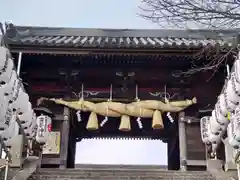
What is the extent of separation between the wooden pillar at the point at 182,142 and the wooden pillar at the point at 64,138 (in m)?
2.60

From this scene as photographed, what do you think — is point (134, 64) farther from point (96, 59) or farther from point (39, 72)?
point (39, 72)

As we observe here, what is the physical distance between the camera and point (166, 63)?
1097 cm

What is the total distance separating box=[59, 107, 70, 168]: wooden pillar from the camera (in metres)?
10.4

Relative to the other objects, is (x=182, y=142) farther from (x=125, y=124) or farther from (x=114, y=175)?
(x=114, y=175)

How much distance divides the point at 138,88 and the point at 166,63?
0.93 meters

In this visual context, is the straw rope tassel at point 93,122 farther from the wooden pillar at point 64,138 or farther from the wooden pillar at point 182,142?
the wooden pillar at point 182,142

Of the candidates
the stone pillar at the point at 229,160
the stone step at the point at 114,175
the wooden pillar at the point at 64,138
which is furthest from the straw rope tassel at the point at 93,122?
the stone pillar at the point at 229,160

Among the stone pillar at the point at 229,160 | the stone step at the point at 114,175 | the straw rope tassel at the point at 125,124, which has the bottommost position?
the stone step at the point at 114,175

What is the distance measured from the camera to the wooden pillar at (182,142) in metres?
10.3

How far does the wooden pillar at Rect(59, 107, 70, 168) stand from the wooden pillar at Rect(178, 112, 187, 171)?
8.53 feet

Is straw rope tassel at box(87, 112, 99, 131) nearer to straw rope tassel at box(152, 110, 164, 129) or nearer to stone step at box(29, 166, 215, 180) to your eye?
straw rope tassel at box(152, 110, 164, 129)

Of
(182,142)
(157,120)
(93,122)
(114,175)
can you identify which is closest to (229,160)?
(182,142)

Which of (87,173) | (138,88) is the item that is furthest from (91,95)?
(87,173)

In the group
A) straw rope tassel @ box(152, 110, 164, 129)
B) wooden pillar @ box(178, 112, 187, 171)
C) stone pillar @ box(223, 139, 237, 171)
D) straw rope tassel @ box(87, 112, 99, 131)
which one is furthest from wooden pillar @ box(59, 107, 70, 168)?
stone pillar @ box(223, 139, 237, 171)
